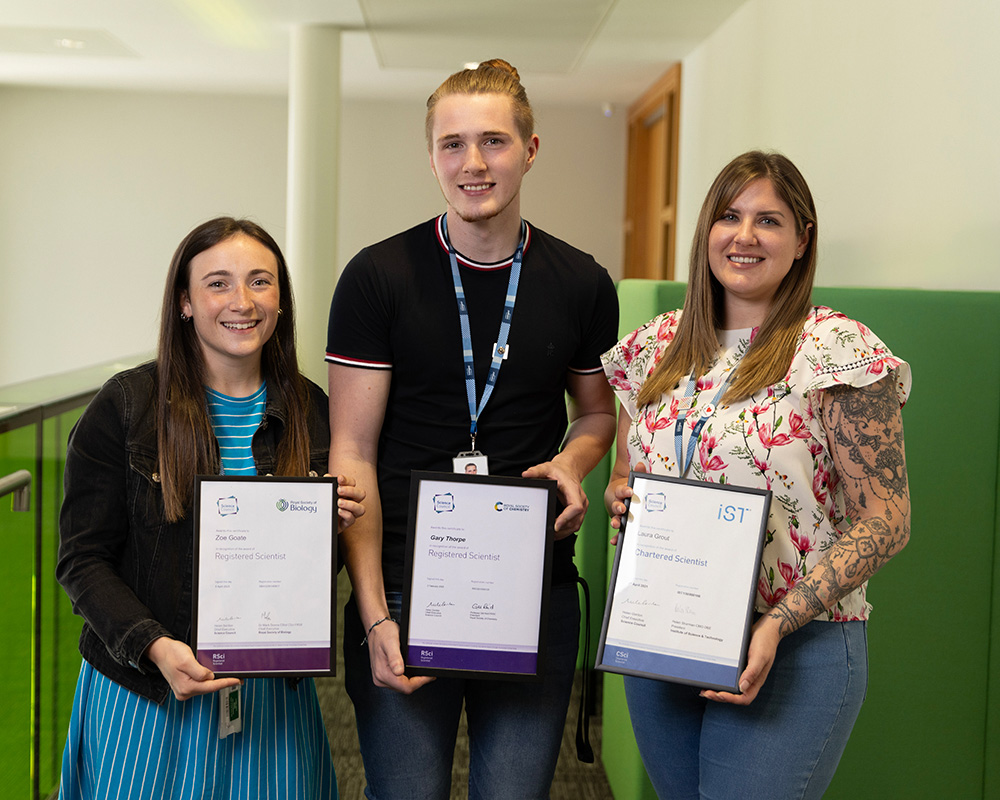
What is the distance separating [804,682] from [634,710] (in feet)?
1.03

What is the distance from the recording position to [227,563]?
1.40m

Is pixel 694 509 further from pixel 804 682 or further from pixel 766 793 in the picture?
pixel 766 793

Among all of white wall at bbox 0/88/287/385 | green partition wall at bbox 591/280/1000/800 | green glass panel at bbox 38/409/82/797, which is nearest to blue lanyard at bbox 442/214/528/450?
green partition wall at bbox 591/280/1000/800

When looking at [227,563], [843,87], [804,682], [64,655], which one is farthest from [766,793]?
[843,87]

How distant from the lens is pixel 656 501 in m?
1.44

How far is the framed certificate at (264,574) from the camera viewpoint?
139 cm

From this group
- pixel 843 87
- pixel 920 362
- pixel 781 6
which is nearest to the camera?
pixel 920 362

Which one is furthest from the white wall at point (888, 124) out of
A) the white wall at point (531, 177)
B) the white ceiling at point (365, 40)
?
the white wall at point (531, 177)

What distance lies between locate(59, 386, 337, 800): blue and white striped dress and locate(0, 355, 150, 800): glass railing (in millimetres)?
855

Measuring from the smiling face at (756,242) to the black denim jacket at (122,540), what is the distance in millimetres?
973

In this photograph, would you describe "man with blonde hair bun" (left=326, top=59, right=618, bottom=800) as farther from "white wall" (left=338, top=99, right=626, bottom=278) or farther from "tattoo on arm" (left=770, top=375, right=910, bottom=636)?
"white wall" (left=338, top=99, right=626, bottom=278)

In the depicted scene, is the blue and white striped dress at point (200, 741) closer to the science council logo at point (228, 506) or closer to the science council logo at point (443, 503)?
the science council logo at point (228, 506)

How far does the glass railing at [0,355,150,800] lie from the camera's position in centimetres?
233

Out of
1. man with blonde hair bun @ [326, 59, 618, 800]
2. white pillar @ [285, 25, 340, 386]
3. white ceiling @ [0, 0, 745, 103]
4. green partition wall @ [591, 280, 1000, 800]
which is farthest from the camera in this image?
white pillar @ [285, 25, 340, 386]
